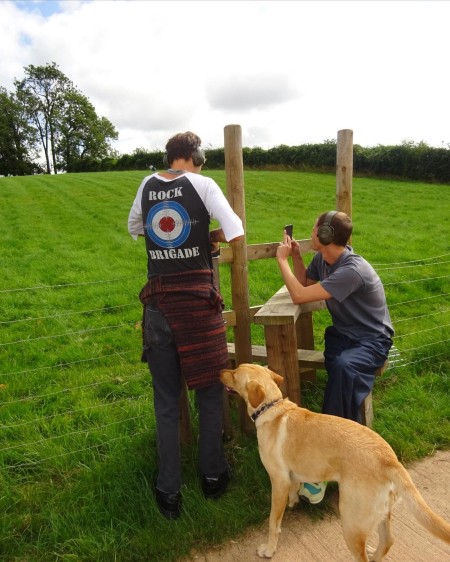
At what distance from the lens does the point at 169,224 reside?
2.96 m

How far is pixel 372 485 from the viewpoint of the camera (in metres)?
2.44

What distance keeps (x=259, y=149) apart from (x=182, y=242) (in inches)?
1390

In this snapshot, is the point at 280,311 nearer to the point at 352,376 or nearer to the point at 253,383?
the point at 352,376

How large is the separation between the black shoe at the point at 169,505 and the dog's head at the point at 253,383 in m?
0.88

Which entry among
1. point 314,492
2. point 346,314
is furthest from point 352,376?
point 314,492

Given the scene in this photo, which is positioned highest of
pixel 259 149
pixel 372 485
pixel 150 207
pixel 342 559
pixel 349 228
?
pixel 259 149

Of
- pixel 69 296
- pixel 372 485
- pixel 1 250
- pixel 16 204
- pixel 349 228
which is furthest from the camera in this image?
pixel 16 204

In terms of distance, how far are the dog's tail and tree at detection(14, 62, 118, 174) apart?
64.9 m

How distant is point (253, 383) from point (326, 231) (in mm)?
1386

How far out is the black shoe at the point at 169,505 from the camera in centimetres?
319

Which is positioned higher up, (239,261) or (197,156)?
(197,156)

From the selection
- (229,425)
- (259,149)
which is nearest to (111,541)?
(229,425)

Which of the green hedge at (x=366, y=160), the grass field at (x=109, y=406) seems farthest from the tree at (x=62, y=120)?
the grass field at (x=109, y=406)

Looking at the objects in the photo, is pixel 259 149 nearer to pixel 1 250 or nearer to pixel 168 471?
pixel 1 250
